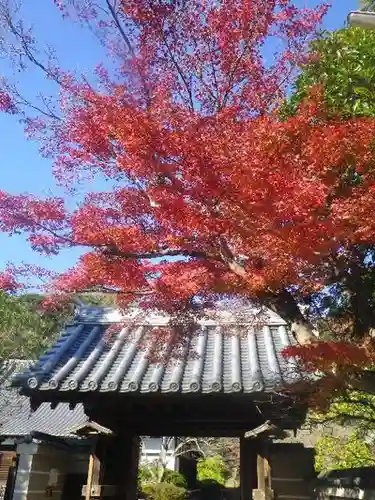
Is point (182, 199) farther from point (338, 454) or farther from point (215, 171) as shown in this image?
point (338, 454)

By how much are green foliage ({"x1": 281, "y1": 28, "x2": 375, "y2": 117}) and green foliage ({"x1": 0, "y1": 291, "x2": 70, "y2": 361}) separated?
40.1 ft

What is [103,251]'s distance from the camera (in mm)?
5422

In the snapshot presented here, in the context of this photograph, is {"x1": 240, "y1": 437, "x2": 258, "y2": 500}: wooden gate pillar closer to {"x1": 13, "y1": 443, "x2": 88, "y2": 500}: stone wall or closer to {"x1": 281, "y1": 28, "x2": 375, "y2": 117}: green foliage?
{"x1": 13, "y1": 443, "x2": 88, "y2": 500}: stone wall

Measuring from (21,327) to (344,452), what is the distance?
15078 millimetres

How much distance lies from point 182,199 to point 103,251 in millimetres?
1086

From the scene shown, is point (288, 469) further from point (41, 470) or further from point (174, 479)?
point (174, 479)

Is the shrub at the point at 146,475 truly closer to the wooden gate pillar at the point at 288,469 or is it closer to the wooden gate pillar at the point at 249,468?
the wooden gate pillar at the point at 249,468

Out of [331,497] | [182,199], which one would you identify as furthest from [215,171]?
[331,497]

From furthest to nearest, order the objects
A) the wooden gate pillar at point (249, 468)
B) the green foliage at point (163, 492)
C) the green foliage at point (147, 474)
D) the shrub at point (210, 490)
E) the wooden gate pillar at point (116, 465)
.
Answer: the shrub at point (210, 490) → the green foliage at point (147, 474) → the green foliage at point (163, 492) → the wooden gate pillar at point (249, 468) → the wooden gate pillar at point (116, 465)

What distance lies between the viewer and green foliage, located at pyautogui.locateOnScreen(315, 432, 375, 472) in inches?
483

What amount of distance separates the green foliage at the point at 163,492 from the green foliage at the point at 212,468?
8.99 meters

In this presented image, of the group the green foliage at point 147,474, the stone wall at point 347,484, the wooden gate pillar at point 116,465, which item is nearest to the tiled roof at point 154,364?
the wooden gate pillar at point 116,465

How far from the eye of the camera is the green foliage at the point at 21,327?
52.5ft

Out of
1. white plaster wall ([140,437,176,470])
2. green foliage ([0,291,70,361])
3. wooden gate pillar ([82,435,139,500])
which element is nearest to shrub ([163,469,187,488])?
white plaster wall ([140,437,176,470])
